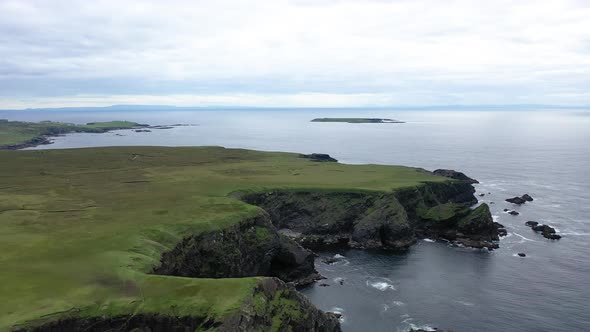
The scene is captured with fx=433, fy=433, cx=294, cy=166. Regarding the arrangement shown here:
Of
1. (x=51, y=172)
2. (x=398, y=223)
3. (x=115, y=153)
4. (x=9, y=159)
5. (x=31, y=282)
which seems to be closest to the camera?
(x=31, y=282)

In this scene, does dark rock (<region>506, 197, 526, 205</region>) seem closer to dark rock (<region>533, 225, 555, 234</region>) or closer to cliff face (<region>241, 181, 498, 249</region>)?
dark rock (<region>533, 225, 555, 234</region>)

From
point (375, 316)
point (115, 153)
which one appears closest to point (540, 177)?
point (375, 316)

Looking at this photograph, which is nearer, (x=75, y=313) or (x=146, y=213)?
(x=75, y=313)

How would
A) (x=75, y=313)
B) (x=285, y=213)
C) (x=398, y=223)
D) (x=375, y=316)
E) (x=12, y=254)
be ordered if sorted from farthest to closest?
(x=285, y=213), (x=398, y=223), (x=375, y=316), (x=12, y=254), (x=75, y=313)

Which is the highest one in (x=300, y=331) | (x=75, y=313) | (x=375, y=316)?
(x=75, y=313)

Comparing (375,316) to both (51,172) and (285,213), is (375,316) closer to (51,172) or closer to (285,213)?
(285,213)

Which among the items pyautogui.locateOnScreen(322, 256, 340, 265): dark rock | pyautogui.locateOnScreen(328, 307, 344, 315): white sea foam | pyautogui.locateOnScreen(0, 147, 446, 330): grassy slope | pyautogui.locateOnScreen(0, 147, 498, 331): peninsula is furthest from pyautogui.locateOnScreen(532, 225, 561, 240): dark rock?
pyautogui.locateOnScreen(328, 307, 344, 315): white sea foam

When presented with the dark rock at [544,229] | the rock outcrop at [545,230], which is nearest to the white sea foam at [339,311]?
the rock outcrop at [545,230]
